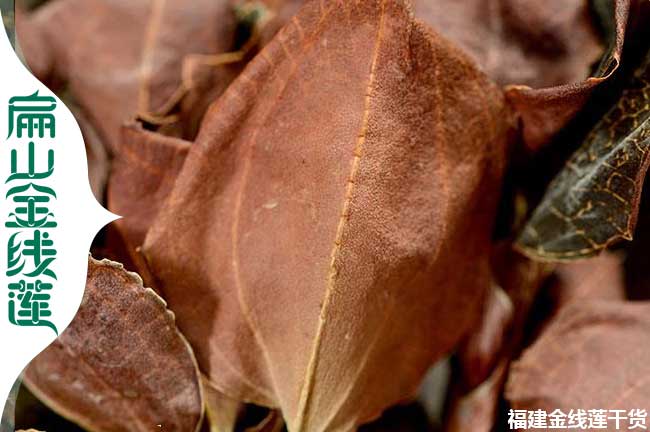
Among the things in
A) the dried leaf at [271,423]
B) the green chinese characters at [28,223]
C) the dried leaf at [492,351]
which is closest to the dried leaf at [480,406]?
the dried leaf at [492,351]

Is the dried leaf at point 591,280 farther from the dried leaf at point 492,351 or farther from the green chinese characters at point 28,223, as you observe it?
A: the green chinese characters at point 28,223

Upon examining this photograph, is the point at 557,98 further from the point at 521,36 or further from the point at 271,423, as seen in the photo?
the point at 271,423

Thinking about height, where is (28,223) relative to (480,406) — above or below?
above

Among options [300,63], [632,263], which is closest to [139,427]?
[300,63]

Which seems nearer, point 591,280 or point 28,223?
point 28,223

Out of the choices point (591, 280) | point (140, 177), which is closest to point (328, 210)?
point (140, 177)

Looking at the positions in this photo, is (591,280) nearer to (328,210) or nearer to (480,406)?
(480,406)

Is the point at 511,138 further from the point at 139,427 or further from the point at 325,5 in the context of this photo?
the point at 139,427
